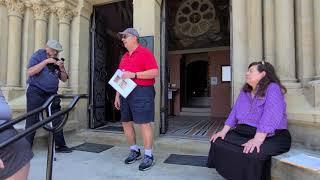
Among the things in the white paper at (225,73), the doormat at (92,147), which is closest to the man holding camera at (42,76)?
the doormat at (92,147)

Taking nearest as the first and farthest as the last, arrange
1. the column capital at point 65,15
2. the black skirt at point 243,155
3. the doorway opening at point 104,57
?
1. the black skirt at point 243,155
2. the column capital at point 65,15
3. the doorway opening at point 104,57

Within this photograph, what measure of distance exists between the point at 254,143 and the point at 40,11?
3.74 meters

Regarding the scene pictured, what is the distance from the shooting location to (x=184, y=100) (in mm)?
10656

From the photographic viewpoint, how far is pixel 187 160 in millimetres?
3258

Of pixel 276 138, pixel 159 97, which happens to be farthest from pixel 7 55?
pixel 276 138

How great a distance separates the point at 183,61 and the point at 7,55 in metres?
6.95

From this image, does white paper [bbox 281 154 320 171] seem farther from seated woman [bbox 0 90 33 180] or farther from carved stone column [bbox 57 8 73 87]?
carved stone column [bbox 57 8 73 87]

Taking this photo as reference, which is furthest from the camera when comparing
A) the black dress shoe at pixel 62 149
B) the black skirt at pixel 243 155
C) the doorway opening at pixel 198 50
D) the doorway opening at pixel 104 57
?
the doorway opening at pixel 198 50

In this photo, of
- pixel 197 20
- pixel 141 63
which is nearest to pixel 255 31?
pixel 141 63

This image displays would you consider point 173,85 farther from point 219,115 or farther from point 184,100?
point 219,115

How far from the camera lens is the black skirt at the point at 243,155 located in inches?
81.3

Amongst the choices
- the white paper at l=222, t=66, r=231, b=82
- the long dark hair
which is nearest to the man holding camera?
the long dark hair

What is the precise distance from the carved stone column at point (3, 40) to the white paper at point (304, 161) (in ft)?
13.1

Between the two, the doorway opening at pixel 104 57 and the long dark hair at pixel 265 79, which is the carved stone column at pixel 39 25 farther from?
the long dark hair at pixel 265 79
